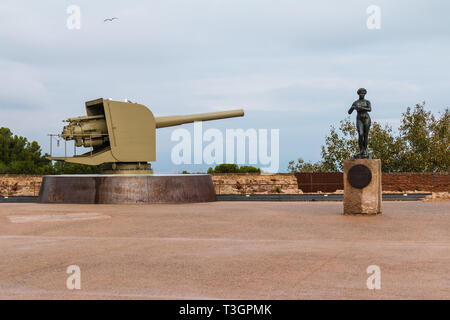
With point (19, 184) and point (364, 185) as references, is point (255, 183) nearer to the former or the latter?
point (19, 184)

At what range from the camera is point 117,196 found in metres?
15.0

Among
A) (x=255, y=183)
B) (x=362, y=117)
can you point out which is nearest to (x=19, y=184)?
(x=255, y=183)

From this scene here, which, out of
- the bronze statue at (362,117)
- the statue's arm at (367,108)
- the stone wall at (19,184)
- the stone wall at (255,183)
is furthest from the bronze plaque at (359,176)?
the stone wall at (19,184)

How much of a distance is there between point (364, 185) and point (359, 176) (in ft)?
0.69

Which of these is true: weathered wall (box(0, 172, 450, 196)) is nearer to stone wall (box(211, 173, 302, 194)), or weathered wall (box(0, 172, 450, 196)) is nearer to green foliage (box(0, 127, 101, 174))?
stone wall (box(211, 173, 302, 194))

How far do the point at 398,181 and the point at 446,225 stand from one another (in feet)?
54.0

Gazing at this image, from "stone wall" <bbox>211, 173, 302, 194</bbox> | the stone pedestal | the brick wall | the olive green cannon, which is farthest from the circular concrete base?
the brick wall

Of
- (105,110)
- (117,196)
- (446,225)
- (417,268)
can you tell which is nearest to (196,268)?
(417,268)

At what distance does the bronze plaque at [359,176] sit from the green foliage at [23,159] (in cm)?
2962

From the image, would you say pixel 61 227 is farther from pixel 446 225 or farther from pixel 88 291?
pixel 446 225

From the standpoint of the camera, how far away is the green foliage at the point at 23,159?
130 feet

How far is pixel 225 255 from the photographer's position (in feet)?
21.5

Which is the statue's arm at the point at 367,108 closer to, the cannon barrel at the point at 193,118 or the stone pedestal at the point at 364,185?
the stone pedestal at the point at 364,185

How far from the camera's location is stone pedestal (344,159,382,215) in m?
11.4
